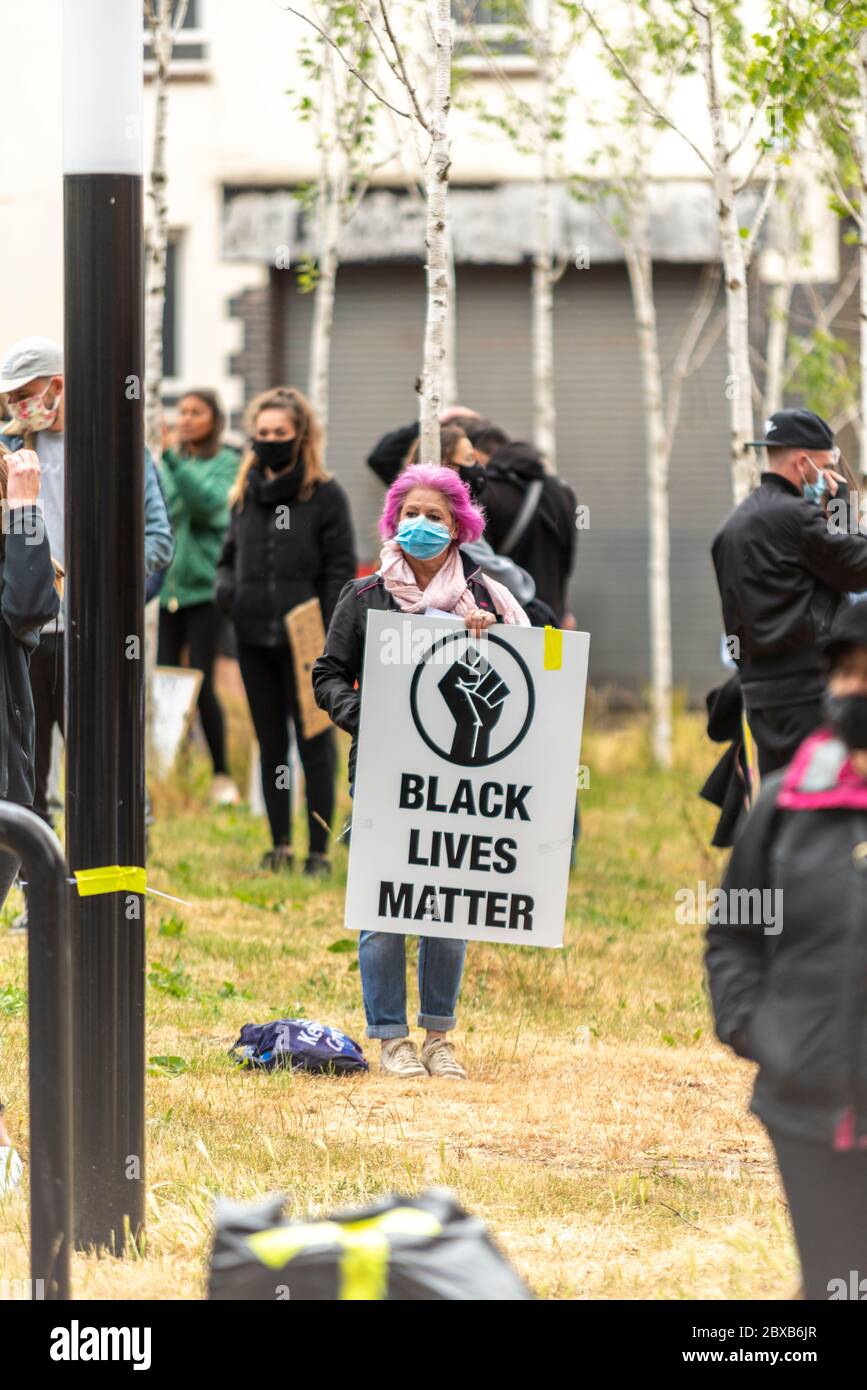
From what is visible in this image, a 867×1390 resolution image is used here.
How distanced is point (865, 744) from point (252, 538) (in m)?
6.04

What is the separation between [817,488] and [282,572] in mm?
2756

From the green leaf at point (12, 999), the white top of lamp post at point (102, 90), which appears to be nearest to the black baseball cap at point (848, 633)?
the white top of lamp post at point (102, 90)

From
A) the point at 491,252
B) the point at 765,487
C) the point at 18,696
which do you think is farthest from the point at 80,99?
the point at 491,252

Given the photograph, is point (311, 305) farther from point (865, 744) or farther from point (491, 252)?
point (865, 744)

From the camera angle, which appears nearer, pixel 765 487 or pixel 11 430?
pixel 11 430

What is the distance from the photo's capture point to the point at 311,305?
17141 mm

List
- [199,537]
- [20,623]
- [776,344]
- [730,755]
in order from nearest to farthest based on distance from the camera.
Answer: [20,623]
[730,755]
[199,537]
[776,344]

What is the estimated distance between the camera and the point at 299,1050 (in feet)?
19.5

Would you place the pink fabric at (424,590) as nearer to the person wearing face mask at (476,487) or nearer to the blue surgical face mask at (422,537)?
the blue surgical face mask at (422,537)

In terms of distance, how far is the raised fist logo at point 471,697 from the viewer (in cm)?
577

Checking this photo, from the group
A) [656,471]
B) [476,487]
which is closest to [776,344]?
[656,471]

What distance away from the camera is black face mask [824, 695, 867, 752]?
2980mm

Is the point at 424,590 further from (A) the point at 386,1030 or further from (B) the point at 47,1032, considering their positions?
(B) the point at 47,1032
